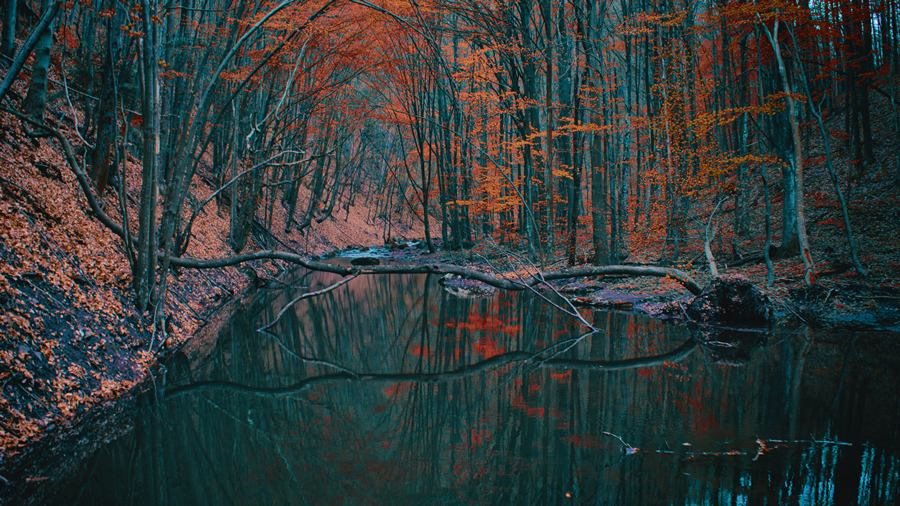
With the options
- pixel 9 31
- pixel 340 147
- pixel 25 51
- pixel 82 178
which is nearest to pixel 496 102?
pixel 340 147

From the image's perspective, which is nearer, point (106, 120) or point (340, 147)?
point (106, 120)

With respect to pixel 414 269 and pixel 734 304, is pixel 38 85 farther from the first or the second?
pixel 734 304

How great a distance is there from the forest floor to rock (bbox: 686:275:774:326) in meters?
0.69

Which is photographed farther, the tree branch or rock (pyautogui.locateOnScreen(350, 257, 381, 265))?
rock (pyautogui.locateOnScreen(350, 257, 381, 265))

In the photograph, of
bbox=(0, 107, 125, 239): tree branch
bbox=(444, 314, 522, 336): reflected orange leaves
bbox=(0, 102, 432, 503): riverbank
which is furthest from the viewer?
bbox=(444, 314, 522, 336): reflected orange leaves

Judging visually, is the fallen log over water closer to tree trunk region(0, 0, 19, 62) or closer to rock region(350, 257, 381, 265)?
tree trunk region(0, 0, 19, 62)

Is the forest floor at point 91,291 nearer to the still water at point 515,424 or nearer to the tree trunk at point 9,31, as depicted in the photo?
the still water at point 515,424

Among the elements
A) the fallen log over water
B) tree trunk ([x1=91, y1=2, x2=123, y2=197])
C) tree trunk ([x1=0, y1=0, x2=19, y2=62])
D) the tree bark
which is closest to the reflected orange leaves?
the fallen log over water

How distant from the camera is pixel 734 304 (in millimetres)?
7949

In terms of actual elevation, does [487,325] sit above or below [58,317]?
below

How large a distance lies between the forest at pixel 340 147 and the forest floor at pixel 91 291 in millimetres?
34

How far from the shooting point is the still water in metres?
3.03

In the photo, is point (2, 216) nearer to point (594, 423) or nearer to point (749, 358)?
point (594, 423)

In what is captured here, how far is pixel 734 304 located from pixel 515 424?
5.99 meters
